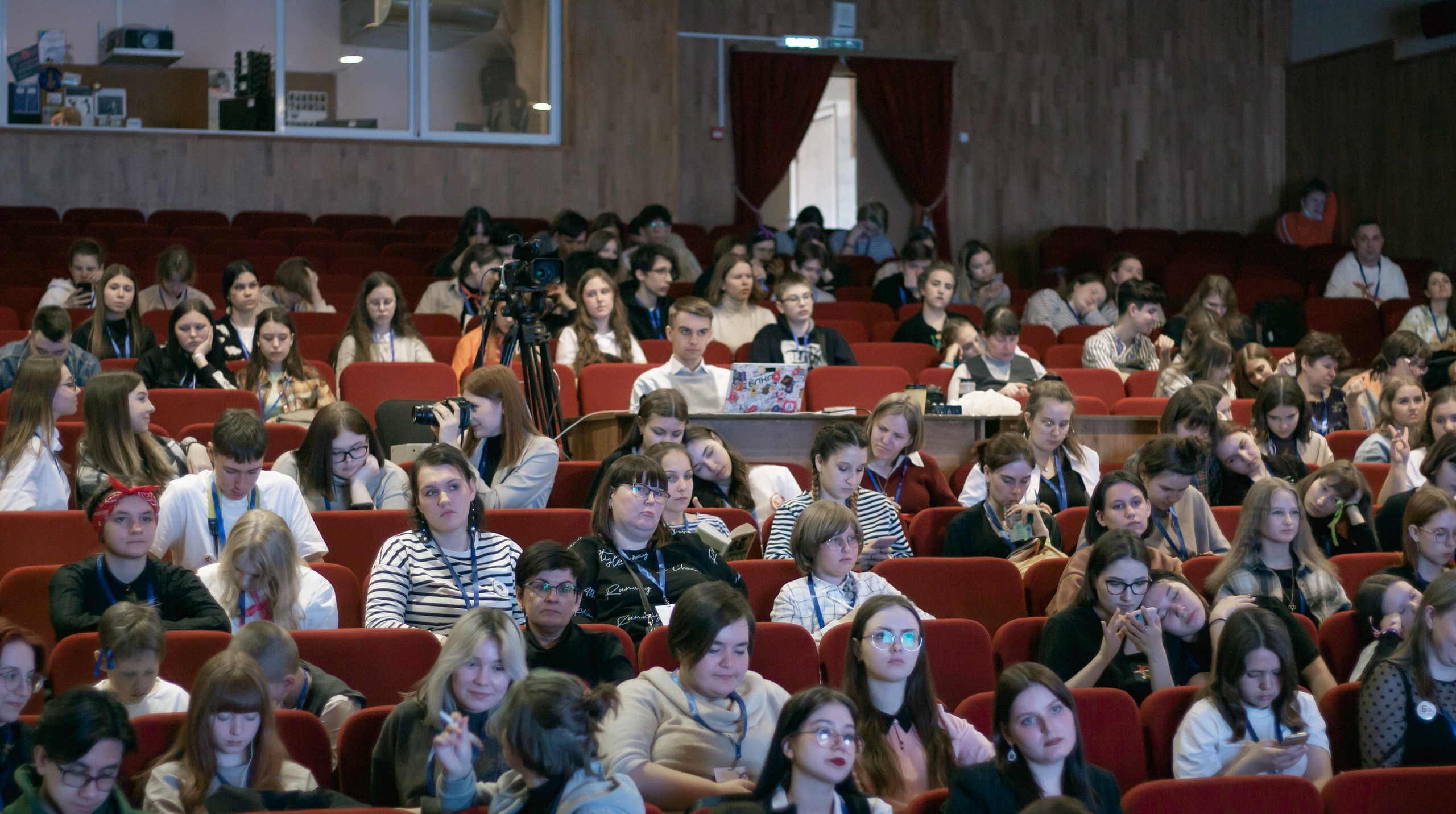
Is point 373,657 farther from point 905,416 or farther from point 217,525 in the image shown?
point 905,416

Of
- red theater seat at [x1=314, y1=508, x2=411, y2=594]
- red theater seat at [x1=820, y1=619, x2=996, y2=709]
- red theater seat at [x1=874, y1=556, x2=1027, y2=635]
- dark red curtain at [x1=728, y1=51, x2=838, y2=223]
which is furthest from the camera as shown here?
dark red curtain at [x1=728, y1=51, x2=838, y2=223]

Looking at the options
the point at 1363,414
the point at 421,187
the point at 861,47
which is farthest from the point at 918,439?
the point at 861,47

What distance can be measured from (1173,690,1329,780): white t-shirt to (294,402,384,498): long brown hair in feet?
6.77

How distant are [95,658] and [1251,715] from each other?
85.1 inches

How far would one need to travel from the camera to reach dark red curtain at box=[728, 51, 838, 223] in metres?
9.77

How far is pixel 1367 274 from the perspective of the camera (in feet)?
27.7

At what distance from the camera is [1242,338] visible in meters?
6.44

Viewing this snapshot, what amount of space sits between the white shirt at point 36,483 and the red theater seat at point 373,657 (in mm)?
1199

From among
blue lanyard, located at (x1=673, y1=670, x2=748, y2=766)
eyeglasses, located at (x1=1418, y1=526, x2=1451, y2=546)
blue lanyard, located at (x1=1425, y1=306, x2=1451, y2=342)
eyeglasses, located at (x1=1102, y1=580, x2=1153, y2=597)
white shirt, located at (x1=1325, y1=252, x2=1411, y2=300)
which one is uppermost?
white shirt, located at (x1=1325, y1=252, x2=1411, y2=300)

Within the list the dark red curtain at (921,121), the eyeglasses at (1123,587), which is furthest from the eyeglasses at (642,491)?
the dark red curtain at (921,121)

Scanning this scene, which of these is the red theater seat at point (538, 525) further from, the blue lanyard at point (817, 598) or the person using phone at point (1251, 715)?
the person using phone at point (1251, 715)

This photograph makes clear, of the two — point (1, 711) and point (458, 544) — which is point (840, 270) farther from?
point (1, 711)

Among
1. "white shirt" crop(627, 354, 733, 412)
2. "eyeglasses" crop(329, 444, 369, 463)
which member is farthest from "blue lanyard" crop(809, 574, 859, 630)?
"white shirt" crop(627, 354, 733, 412)

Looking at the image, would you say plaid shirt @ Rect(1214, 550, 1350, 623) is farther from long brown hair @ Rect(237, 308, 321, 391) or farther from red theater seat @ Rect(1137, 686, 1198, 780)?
long brown hair @ Rect(237, 308, 321, 391)
